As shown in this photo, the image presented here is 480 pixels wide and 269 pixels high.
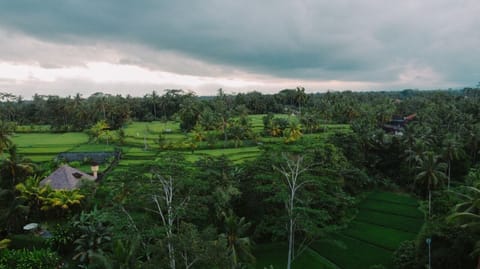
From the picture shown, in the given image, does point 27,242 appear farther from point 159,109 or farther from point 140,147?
point 159,109

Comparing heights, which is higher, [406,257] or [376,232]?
[406,257]

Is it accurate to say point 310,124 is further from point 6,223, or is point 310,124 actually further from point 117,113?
point 6,223

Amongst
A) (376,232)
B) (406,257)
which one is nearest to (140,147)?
(376,232)

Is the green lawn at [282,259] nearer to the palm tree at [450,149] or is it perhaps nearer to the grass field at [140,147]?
the grass field at [140,147]

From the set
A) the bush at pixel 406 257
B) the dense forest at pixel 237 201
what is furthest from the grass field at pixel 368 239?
the bush at pixel 406 257

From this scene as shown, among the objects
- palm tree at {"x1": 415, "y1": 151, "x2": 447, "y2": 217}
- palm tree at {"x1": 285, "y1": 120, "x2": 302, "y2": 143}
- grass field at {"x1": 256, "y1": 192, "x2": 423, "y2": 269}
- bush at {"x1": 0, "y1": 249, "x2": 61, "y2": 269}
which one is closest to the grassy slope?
grass field at {"x1": 256, "y1": 192, "x2": 423, "y2": 269}

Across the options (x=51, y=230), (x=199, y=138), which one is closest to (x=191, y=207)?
(x=51, y=230)
